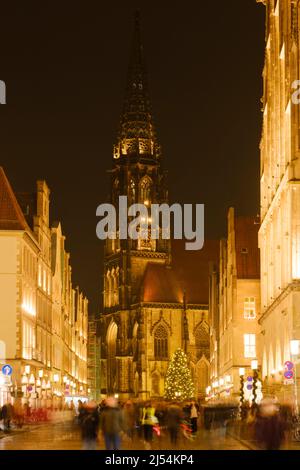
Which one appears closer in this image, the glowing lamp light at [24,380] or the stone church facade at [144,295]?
the glowing lamp light at [24,380]

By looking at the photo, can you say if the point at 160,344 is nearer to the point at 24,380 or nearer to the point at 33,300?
the point at 33,300

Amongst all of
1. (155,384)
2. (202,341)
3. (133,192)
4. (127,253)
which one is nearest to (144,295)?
(127,253)

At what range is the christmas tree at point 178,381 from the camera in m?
126

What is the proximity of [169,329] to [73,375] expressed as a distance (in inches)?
1018

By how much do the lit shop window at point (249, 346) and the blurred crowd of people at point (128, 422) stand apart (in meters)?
28.8

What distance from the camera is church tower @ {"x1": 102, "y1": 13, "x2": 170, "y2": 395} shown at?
484 ft

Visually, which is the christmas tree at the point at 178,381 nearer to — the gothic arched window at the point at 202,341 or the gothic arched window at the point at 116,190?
the gothic arched window at the point at 202,341

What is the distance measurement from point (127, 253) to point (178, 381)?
27820 millimetres

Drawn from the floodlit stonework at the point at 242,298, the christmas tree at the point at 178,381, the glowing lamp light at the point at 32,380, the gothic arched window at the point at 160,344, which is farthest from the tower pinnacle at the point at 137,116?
the glowing lamp light at the point at 32,380

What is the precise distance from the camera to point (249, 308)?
8231 cm

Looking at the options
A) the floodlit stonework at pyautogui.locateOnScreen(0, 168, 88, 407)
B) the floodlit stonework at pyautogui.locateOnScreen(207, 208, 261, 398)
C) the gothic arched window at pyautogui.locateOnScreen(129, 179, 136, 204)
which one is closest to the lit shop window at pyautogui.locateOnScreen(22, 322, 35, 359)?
the floodlit stonework at pyautogui.locateOnScreen(0, 168, 88, 407)

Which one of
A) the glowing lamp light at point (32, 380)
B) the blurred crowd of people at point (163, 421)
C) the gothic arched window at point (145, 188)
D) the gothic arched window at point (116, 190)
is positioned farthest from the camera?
the gothic arched window at point (116, 190)

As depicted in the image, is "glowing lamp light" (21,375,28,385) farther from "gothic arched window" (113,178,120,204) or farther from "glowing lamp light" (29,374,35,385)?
"gothic arched window" (113,178,120,204)

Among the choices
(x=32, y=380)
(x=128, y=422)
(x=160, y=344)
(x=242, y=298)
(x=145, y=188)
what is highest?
(x=145, y=188)
